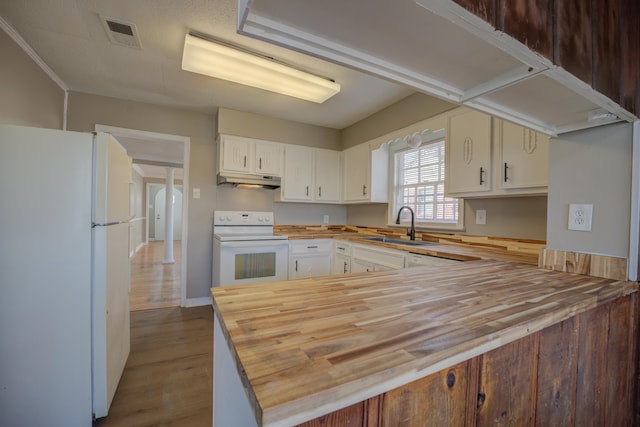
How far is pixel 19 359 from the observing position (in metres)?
1.27

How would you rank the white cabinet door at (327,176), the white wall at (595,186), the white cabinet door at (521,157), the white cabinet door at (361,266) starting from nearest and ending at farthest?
the white wall at (595,186) → the white cabinet door at (521,157) → the white cabinet door at (361,266) → the white cabinet door at (327,176)

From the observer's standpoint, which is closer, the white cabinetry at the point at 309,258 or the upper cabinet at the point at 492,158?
the upper cabinet at the point at 492,158

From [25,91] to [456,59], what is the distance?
304cm

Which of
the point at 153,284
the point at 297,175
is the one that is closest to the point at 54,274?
the point at 297,175

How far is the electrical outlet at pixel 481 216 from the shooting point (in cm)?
219

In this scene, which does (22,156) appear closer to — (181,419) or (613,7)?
(181,419)

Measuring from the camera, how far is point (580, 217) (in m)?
1.21

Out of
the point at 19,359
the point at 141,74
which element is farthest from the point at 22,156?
the point at 141,74

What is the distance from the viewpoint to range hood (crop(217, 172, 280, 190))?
3.06 meters

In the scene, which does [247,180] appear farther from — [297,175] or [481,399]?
[481,399]

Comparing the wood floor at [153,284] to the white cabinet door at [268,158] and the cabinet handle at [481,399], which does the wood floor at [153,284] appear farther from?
the cabinet handle at [481,399]

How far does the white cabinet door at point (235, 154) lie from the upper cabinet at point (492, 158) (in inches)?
85.1

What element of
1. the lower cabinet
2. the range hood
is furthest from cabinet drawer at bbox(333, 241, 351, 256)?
the lower cabinet

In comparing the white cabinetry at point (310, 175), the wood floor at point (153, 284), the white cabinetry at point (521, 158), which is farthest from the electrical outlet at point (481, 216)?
the wood floor at point (153, 284)
